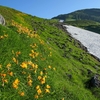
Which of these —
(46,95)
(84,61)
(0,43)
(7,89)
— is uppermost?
(0,43)

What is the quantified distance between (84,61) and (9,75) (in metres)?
25.1

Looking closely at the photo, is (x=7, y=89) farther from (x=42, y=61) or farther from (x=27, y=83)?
(x=42, y=61)

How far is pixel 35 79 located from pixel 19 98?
2474 millimetres

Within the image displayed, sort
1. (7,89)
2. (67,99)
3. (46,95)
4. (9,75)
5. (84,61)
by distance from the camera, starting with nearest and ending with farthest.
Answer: (7,89) < (9,75) < (46,95) < (67,99) < (84,61)

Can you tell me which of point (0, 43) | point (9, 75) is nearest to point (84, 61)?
point (0, 43)

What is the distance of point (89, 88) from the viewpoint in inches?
784

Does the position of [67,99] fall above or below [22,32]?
below

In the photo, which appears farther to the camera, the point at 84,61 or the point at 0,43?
the point at 84,61

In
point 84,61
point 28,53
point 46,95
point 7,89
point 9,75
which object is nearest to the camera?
point 7,89

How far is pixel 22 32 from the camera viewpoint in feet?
64.2

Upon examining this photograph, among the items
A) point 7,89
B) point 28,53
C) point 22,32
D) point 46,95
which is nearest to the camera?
point 7,89

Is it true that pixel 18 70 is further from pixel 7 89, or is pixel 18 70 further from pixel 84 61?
pixel 84 61

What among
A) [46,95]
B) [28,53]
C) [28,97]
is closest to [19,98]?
[28,97]

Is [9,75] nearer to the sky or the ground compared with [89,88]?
nearer to the sky
